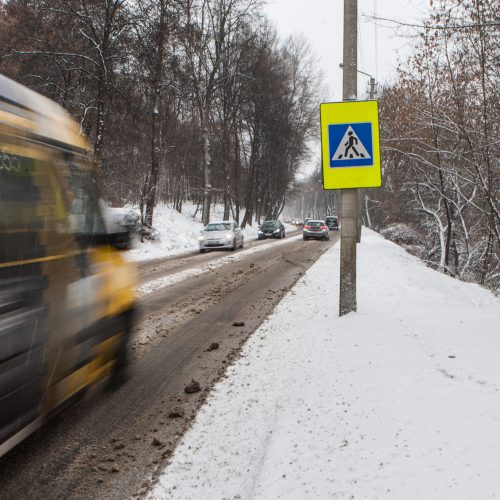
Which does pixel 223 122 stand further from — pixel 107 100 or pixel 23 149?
pixel 23 149

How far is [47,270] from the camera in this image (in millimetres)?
3035

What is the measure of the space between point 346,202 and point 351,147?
A: 2.67 feet

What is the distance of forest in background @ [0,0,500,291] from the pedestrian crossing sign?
1337 mm

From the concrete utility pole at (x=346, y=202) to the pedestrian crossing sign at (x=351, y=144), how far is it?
0.34 metres

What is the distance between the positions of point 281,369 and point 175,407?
4.58ft

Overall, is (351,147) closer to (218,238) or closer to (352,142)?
(352,142)

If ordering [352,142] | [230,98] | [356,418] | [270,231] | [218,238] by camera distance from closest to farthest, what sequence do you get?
[356,418] → [352,142] → [218,238] → [230,98] → [270,231]

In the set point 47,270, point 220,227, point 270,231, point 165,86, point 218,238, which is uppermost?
point 165,86

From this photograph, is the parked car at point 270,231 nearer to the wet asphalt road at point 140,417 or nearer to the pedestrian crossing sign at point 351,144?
the wet asphalt road at point 140,417

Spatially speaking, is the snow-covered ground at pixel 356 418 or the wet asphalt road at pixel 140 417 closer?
the snow-covered ground at pixel 356 418

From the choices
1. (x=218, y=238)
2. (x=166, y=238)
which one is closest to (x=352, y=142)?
(x=218, y=238)

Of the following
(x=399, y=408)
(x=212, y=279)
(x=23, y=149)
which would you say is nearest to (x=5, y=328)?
(x=23, y=149)

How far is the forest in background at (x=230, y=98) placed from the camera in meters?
10.8

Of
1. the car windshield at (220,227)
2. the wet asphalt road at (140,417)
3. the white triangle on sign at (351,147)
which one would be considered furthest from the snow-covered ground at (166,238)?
the white triangle on sign at (351,147)
